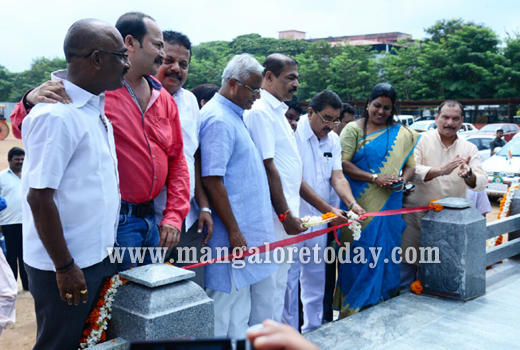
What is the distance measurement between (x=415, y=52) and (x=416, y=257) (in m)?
33.4

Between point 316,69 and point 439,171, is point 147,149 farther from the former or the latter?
point 316,69

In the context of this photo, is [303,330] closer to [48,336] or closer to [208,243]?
[208,243]

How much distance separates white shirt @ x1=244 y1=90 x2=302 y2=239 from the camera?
3.63m

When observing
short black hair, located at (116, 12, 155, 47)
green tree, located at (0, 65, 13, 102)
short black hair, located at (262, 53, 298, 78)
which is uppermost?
green tree, located at (0, 65, 13, 102)

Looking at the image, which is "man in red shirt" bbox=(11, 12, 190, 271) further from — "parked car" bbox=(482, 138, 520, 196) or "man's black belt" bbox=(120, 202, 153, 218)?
"parked car" bbox=(482, 138, 520, 196)

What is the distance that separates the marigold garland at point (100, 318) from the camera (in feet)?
7.07

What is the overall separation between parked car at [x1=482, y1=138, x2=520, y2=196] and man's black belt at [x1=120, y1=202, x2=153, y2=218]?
968 cm

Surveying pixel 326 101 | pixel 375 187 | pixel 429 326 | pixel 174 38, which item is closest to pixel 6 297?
pixel 174 38

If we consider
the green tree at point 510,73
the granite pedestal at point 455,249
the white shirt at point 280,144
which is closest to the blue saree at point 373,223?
the granite pedestal at point 455,249

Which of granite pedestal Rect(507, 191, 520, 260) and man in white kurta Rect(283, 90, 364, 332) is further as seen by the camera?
granite pedestal Rect(507, 191, 520, 260)

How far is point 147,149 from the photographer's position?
260cm

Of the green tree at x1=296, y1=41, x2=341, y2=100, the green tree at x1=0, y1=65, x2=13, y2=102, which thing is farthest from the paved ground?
the green tree at x1=0, y1=65, x2=13, y2=102

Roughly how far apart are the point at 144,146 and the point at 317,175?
84.7 inches

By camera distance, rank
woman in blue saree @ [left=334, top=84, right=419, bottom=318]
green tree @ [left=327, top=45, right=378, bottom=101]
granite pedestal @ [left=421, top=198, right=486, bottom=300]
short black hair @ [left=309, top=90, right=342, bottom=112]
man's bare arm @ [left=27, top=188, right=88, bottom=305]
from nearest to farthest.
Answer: man's bare arm @ [left=27, top=188, right=88, bottom=305] < short black hair @ [left=309, top=90, right=342, bottom=112] < woman in blue saree @ [left=334, top=84, right=419, bottom=318] < granite pedestal @ [left=421, top=198, right=486, bottom=300] < green tree @ [left=327, top=45, right=378, bottom=101]
